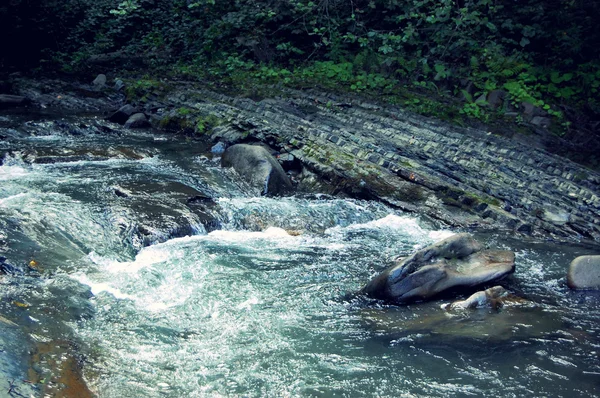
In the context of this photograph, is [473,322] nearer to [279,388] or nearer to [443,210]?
[279,388]

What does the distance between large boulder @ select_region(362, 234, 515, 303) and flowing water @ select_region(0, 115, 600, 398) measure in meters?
0.19

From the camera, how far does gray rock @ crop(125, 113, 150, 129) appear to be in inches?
507

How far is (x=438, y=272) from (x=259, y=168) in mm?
4424

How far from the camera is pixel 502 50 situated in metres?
13.7

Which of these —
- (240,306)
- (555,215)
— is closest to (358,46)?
(555,215)

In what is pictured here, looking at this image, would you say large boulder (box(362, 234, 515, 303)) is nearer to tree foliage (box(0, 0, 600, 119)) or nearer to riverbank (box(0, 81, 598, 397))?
riverbank (box(0, 81, 598, 397))

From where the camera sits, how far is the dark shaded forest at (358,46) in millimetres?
12430

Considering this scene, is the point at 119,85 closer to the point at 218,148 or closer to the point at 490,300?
the point at 218,148

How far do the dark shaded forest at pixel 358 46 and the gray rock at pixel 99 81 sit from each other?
0.80 metres

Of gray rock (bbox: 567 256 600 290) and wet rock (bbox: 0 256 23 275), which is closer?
wet rock (bbox: 0 256 23 275)

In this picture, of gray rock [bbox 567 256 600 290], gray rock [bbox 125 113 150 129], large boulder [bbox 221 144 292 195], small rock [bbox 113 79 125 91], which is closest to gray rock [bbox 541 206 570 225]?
gray rock [bbox 567 256 600 290]

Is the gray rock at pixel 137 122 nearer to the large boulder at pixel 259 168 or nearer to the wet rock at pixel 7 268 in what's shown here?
the large boulder at pixel 259 168

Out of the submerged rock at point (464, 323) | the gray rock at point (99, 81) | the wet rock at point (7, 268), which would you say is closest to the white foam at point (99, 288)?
the wet rock at point (7, 268)

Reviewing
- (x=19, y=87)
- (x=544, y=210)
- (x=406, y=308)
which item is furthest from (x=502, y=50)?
(x=19, y=87)
